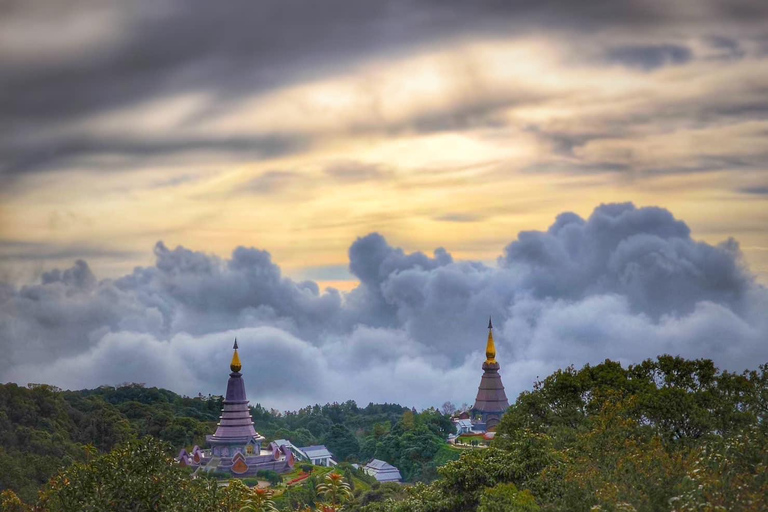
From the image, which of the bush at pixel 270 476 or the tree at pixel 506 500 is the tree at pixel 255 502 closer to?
the tree at pixel 506 500

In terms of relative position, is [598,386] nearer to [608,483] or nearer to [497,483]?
[497,483]

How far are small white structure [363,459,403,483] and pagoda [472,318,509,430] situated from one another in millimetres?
10063

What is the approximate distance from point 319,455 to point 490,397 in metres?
15.7

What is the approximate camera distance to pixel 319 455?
77625 mm

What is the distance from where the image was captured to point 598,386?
113ft

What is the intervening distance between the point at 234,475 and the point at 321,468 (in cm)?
689

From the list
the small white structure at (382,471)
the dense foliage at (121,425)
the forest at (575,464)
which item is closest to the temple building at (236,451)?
the dense foliage at (121,425)

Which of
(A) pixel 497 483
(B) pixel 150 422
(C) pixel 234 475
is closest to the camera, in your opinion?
(A) pixel 497 483

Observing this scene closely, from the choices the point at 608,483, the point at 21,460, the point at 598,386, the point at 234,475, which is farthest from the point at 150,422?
the point at 608,483

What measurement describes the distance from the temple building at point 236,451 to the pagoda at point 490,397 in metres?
17.5

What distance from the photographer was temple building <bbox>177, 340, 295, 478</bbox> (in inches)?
2650

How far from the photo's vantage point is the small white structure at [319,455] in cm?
7688

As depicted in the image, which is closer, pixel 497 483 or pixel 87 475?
pixel 87 475

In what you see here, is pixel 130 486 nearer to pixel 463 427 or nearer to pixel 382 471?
pixel 382 471
